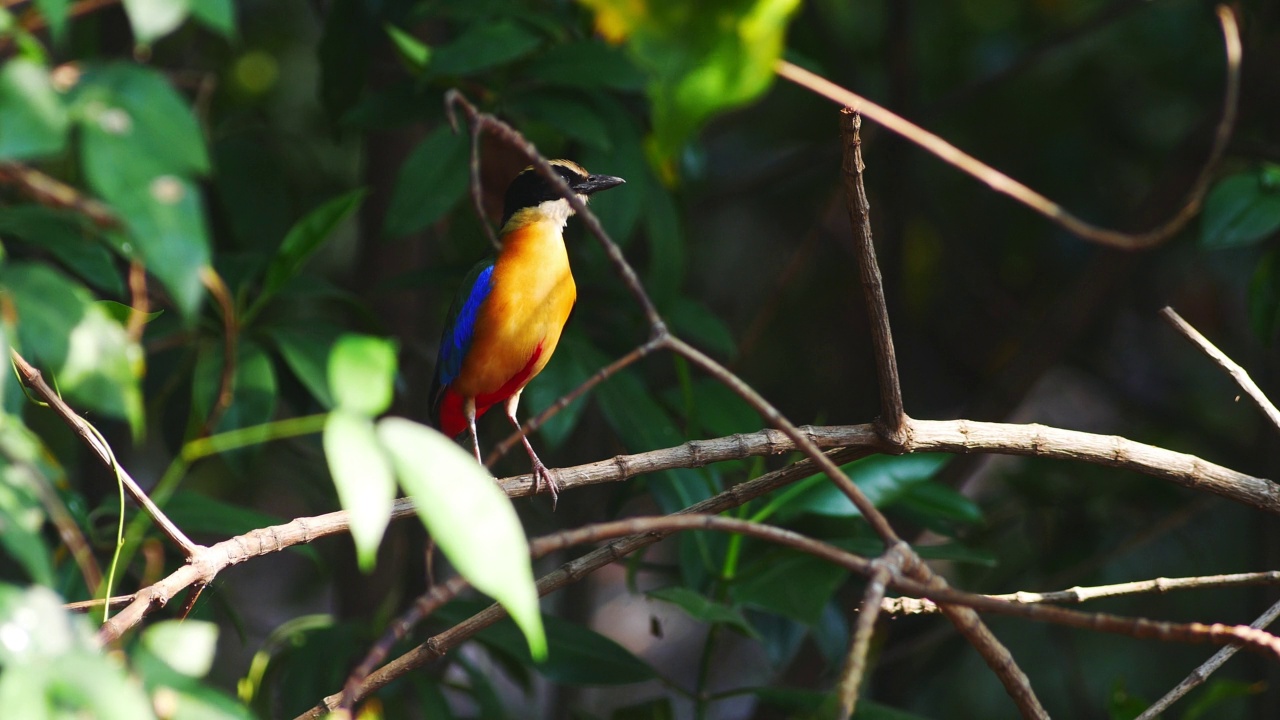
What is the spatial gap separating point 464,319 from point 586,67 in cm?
88

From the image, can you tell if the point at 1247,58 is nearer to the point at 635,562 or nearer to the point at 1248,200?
the point at 1248,200

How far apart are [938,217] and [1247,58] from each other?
1605mm

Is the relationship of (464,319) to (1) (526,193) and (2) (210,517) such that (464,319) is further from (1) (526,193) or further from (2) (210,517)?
(2) (210,517)

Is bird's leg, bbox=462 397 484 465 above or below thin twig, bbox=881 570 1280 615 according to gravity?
below

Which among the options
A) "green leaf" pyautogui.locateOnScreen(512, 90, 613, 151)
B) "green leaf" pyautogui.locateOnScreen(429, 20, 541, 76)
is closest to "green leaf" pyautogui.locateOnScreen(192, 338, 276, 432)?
"green leaf" pyautogui.locateOnScreen(429, 20, 541, 76)

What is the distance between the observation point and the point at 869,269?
186cm

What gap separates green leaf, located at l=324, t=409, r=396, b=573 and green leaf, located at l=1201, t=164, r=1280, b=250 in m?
2.36

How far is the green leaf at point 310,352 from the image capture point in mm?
2961

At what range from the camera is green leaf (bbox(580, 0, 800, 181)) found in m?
1.15

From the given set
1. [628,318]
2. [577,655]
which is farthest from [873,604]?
[628,318]

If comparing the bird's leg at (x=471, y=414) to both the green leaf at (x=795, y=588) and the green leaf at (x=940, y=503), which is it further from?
the green leaf at (x=940, y=503)

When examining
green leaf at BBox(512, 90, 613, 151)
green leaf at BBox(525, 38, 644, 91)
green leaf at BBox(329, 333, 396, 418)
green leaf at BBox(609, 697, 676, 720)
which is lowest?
green leaf at BBox(609, 697, 676, 720)

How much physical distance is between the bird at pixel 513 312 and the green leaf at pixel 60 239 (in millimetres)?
1427

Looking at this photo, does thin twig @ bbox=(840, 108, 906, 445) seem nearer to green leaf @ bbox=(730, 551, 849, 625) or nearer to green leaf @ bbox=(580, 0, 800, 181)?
green leaf @ bbox=(580, 0, 800, 181)
